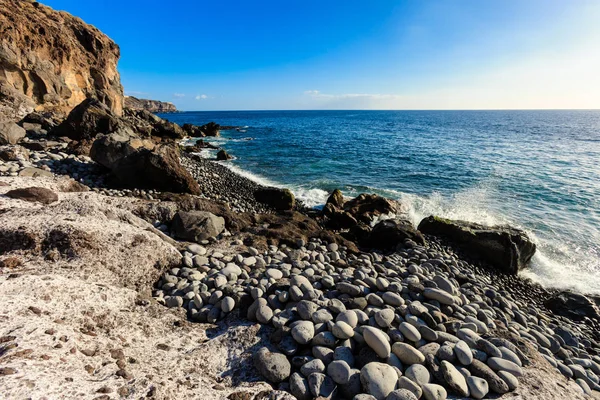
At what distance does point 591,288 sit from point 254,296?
11519mm

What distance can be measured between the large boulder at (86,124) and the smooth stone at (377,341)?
54.1 ft

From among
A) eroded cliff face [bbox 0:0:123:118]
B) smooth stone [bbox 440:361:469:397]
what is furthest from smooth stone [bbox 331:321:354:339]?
eroded cliff face [bbox 0:0:123:118]

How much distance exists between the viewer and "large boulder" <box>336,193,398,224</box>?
42.9 feet

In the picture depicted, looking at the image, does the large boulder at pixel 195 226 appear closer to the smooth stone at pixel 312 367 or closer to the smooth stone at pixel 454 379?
the smooth stone at pixel 312 367

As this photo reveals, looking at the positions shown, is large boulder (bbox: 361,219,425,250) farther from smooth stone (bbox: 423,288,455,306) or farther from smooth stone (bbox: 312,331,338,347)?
smooth stone (bbox: 312,331,338,347)

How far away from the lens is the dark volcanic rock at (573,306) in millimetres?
7832

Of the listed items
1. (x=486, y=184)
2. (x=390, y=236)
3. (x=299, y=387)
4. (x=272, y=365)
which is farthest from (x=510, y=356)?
(x=486, y=184)

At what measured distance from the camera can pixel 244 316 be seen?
176 inches

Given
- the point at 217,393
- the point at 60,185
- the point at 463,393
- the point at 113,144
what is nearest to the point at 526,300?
the point at 463,393

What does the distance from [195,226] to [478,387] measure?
6.48m

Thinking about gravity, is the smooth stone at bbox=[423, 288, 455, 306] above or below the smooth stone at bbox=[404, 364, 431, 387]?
below

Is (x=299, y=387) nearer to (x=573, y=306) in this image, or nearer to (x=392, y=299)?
(x=392, y=299)

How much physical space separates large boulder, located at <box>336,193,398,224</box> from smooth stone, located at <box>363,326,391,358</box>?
9211mm

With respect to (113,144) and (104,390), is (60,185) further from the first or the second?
(104,390)
